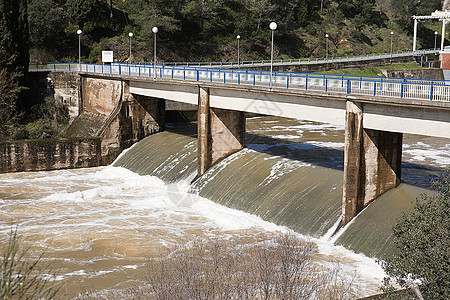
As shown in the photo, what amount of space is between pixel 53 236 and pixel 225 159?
40.2 ft

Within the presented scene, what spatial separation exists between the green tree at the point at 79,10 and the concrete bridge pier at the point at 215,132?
39.8 meters

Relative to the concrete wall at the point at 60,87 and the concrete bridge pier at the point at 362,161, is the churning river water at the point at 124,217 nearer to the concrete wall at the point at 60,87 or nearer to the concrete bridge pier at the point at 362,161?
the concrete bridge pier at the point at 362,161

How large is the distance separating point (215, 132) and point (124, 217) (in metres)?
8.61

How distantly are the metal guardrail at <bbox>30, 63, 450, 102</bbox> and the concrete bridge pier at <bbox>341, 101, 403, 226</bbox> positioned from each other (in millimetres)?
1062

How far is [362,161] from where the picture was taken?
2433cm

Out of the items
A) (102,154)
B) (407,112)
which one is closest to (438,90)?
(407,112)

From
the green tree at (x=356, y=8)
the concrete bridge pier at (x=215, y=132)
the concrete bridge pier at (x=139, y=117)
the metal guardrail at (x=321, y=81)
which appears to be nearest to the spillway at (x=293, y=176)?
the concrete bridge pier at (x=215, y=132)

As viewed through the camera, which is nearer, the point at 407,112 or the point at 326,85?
the point at 407,112

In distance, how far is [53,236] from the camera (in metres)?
26.0

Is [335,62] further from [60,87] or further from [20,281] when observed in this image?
[20,281]

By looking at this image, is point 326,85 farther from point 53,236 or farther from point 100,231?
point 53,236

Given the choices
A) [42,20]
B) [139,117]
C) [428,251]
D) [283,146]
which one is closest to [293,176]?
[283,146]

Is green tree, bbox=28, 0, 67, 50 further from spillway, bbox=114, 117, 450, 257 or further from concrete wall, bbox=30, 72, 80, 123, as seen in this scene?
spillway, bbox=114, 117, 450, 257

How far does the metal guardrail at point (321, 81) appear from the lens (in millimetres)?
22453
